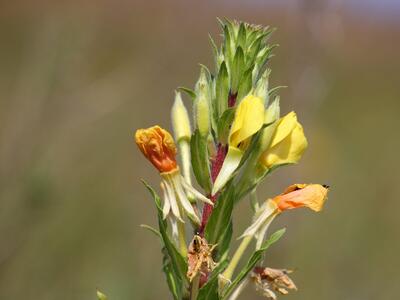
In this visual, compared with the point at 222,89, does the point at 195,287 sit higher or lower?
lower

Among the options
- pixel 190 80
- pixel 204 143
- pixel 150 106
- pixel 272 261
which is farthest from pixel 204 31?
pixel 204 143

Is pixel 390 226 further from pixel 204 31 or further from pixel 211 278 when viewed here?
pixel 204 31

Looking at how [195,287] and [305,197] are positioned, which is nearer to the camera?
[195,287]

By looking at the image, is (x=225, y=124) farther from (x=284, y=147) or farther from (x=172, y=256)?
(x=172, y=256)

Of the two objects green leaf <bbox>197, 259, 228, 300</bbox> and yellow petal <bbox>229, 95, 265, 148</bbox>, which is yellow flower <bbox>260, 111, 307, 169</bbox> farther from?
green leaf <bbox>197, 259, 228, 300</bbox>

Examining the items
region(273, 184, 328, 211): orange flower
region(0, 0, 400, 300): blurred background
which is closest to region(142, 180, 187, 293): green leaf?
region(273, 184, 328, 211): orange flower

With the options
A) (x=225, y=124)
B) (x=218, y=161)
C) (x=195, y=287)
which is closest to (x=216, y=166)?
(x=218, y=161)

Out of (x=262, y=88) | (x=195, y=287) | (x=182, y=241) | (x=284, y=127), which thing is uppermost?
(x=262, y=88)
